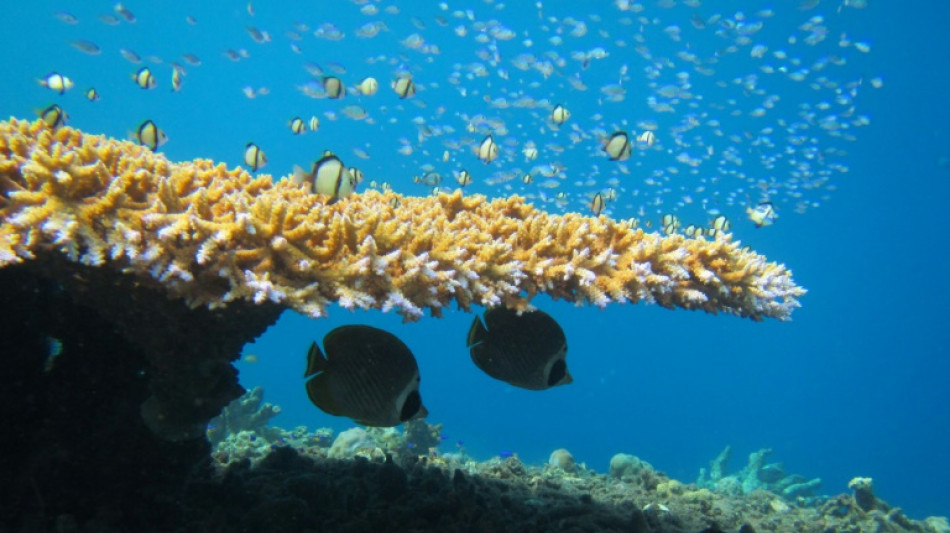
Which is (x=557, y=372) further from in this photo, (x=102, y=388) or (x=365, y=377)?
(x=102, y=388)

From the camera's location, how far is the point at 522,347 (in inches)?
110

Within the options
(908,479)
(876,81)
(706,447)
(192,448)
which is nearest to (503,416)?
(706,447)

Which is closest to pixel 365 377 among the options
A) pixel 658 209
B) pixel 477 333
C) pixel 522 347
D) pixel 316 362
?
pixel 316 362

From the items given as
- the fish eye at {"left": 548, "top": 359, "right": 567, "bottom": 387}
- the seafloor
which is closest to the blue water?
the seafloor

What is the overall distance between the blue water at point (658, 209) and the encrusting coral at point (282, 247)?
82.2ft

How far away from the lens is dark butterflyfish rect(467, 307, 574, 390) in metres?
2.77

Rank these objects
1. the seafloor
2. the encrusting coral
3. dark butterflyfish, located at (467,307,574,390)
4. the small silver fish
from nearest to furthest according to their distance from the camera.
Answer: the encrusting coral, dark butterflyfish, located at (467,307,574,390), the seafloor, the small silver fish

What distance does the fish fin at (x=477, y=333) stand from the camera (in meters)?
2.85

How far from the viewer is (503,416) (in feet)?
289

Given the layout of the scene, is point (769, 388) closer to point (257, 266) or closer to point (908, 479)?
point (908, 479)

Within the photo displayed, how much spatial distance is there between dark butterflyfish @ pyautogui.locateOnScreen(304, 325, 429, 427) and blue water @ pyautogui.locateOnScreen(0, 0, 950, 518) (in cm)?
2601

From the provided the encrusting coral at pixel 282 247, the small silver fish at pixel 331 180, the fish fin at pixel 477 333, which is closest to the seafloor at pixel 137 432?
the encrusting coral at pixel 282 247

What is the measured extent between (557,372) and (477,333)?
49 centimetres

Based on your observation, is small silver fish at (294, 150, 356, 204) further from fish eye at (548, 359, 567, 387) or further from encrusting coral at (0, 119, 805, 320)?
fish eye at (548, 359, 567, 387)
